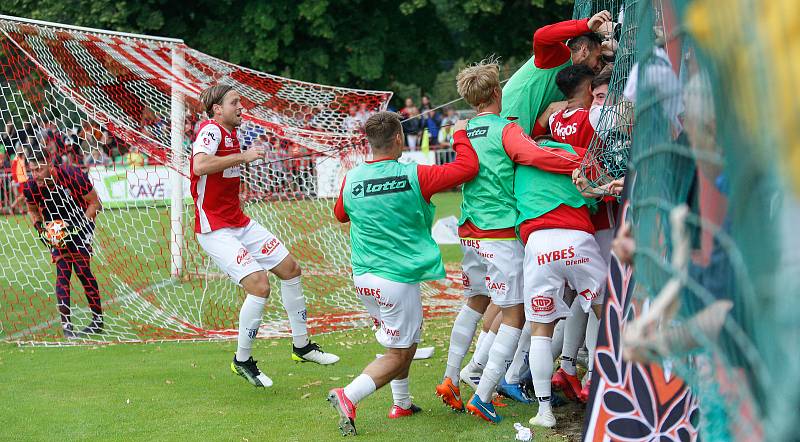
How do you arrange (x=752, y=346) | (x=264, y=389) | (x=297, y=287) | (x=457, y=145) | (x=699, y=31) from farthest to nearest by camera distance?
(x=297, y=287) < (x=264, y=389) < (x=457, y=145) < (x=699, y=31) < (x=752, y=346)

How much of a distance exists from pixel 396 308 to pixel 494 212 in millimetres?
Result: 812

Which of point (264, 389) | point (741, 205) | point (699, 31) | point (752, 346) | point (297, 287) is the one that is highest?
point (699, 31)

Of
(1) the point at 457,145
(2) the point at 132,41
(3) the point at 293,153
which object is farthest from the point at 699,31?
(3) the point at 293,153

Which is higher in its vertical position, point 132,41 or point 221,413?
point 132,41

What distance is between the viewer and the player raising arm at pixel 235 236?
6285 mm

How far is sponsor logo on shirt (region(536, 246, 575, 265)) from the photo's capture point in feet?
16.3

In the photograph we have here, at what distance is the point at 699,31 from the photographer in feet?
7.19

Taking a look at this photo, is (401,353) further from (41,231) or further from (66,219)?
(41,231)

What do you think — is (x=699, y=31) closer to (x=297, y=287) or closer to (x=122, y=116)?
(x=297, y=287)

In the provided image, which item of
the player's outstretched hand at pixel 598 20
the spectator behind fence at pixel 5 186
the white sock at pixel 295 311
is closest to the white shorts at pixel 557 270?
the player's outstretched hand at pixel 598 20

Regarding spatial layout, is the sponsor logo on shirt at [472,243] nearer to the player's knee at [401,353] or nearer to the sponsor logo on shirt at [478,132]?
the sponsor logo on shirt at [478,132]

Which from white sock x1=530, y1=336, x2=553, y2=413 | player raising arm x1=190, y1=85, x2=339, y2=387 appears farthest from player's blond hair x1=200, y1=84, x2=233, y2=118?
white sock x1=530, y1=336, x2=553, y2=413

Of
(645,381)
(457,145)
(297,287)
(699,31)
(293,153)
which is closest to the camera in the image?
(699,31)

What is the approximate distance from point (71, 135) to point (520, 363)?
16.8ft
